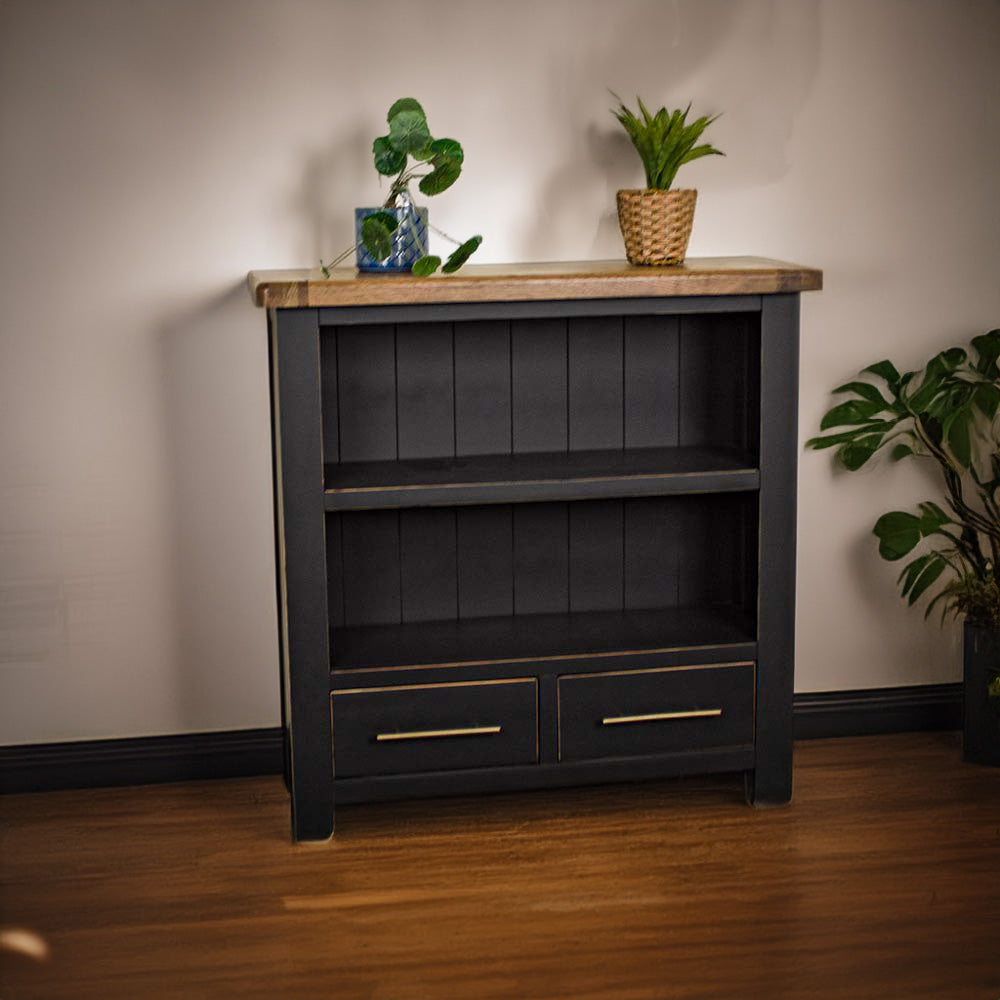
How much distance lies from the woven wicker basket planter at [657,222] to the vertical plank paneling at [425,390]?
19.2 inches

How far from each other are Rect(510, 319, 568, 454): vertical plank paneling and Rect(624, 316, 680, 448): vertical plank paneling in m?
0.16

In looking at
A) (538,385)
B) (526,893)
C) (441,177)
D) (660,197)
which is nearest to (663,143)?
(660,197)

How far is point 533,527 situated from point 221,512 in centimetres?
76

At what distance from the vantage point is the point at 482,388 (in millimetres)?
3273

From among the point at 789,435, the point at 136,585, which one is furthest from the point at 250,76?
the point at 789,435

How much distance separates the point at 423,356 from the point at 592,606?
0.75 m

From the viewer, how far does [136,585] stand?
11.0 ft

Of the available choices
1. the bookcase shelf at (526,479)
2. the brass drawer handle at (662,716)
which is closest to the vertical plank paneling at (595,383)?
the bookcase shelf at (526,479)

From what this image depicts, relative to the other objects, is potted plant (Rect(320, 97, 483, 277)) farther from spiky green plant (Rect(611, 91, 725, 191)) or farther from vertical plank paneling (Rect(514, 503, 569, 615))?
vertical plank paneling (Rect(514, 503, 569, 615))

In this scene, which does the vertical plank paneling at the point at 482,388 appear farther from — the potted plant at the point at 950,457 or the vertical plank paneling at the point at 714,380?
the potted plant at the point at 950,457

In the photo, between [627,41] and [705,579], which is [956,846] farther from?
[627,41]

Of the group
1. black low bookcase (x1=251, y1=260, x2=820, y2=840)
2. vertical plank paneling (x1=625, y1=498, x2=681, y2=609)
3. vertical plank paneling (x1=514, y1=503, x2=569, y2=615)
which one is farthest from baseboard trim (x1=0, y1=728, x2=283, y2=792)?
vertical plank paneling (x1=625, y1=498, x2=681, y2=609)

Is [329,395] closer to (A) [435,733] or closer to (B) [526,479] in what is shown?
(B) [526,479]

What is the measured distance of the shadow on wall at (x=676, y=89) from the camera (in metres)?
3.29
